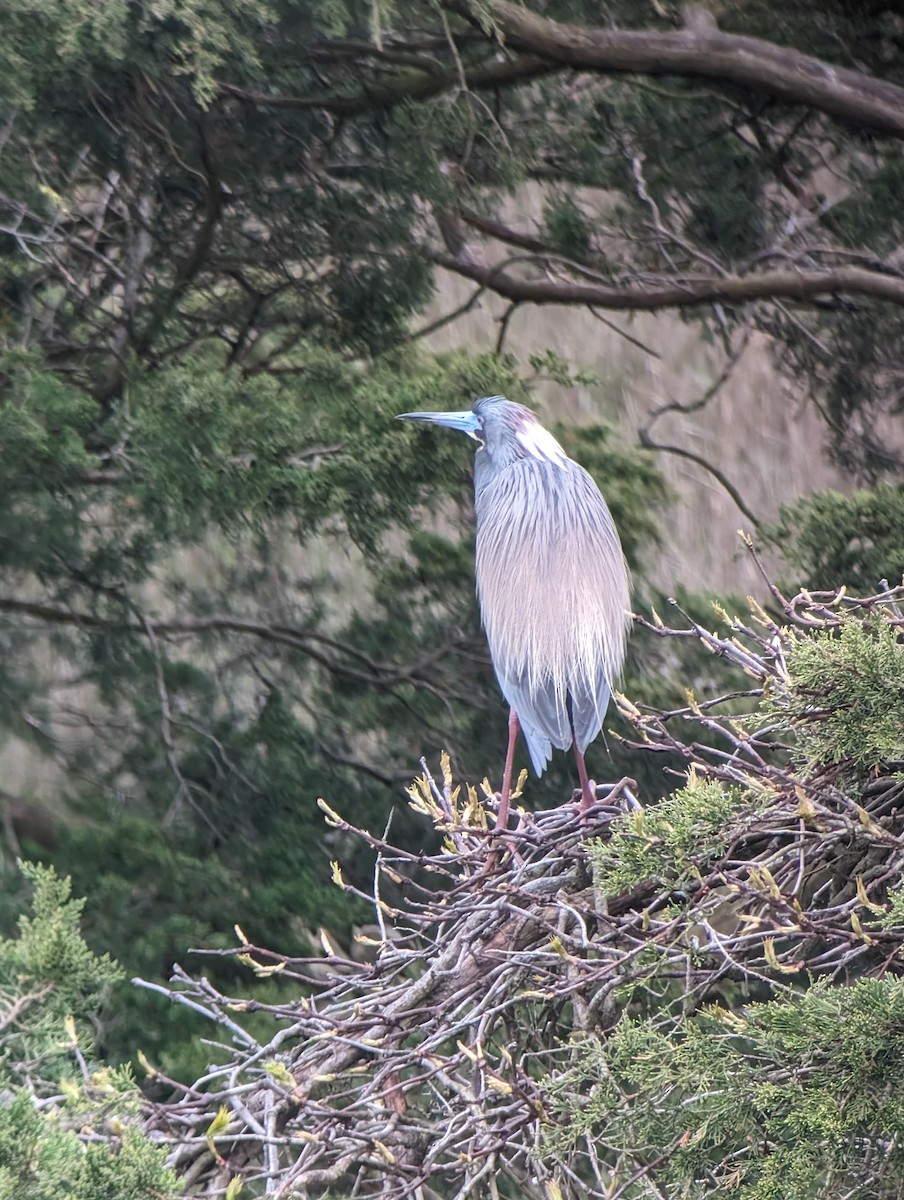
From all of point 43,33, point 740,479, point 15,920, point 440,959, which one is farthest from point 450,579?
point 740,479

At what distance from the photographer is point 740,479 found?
9570 mm

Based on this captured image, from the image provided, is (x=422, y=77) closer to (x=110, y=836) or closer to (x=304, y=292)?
(x=304, y=292)

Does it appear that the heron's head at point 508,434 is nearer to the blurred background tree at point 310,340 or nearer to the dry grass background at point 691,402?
the blurred background tree at point 310,340

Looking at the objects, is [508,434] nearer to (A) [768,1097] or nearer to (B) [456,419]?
(B) [456,419]

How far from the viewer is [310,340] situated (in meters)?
5.11

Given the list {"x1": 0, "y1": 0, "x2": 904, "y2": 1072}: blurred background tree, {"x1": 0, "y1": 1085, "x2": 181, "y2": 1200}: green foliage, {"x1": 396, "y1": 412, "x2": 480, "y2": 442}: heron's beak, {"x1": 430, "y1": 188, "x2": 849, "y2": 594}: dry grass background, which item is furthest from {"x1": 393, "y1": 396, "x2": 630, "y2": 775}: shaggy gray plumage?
{"x1": 430, "y1": 188, "x2": 849, "y2": 594}: dry grass background

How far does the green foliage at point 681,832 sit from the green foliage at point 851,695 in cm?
12

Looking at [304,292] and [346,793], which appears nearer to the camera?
[304,292]

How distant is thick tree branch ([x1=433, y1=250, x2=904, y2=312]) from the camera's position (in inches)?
176

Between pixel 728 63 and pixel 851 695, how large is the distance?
291cm

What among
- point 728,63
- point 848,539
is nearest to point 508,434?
point 848,539

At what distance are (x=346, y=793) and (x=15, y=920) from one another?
4.09 ft

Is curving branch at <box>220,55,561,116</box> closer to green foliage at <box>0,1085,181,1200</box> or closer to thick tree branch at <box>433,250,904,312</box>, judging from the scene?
thick tree branch at <box>433,250,904,312</box>

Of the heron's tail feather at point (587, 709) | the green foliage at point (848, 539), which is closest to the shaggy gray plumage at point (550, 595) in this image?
the heron's tail feather at point (587, 709)
